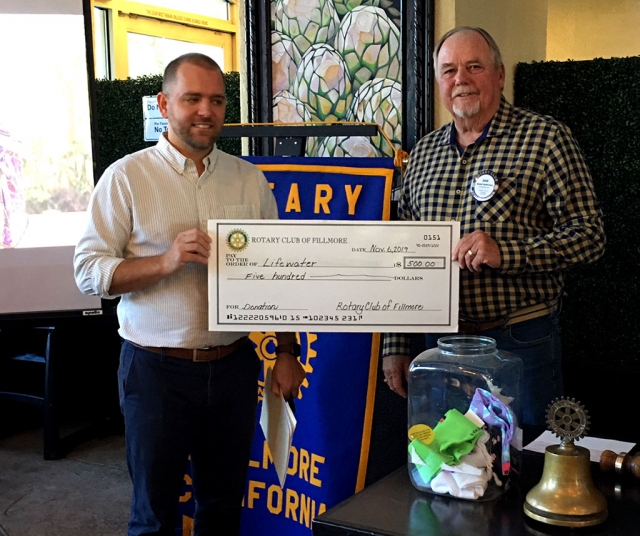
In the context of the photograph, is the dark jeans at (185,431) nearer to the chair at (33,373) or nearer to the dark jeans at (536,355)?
the dark jeans at (536,355)

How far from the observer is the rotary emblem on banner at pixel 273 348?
2.37 meters

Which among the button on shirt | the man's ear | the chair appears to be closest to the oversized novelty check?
the button on shirt

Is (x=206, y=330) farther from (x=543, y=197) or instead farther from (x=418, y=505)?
(x=543, y=197)

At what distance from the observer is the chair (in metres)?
3.72

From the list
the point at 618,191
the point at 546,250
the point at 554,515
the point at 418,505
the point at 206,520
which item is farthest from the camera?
the point at 618,191

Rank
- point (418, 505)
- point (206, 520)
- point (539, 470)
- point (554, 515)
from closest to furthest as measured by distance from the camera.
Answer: point (554, 515), point (418, 505), point (539, 470), point (206, 520)

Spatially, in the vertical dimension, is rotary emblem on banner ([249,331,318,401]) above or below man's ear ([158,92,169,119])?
below

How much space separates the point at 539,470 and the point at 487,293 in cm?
61

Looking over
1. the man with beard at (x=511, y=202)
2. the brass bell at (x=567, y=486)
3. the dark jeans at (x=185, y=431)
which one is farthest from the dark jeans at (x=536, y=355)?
the brass bell at (x=567, y=486)

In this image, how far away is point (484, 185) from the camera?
6.15 ft

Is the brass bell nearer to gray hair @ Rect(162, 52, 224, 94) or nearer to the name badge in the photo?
the name badge

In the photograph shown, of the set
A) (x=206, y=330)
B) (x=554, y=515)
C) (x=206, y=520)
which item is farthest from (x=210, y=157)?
(x=554, y=515)

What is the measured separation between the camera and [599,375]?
3.28m

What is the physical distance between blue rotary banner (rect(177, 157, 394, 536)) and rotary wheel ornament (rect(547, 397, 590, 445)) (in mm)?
1181
